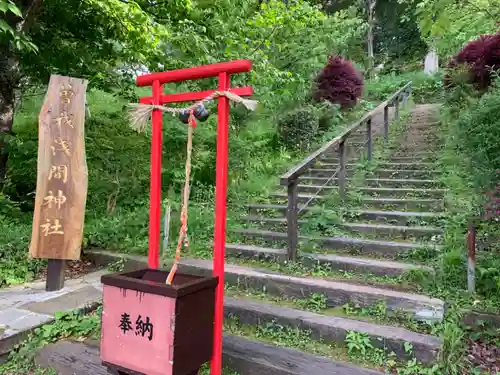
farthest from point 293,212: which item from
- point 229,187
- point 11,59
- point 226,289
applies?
point 11,59

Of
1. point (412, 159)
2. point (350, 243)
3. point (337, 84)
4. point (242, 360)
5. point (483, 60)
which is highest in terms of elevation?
point (337, 84)

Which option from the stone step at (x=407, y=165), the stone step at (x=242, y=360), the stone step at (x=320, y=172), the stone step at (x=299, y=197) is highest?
the stone step at (x=407, y=165)

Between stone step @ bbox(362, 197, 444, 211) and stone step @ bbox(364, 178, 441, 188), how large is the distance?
0.60 metres

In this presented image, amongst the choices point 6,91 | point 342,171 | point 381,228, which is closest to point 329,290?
point 381,228

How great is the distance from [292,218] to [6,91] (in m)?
4.23

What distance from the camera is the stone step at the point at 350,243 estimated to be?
3.95 m

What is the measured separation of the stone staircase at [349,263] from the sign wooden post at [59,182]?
48.5 inches

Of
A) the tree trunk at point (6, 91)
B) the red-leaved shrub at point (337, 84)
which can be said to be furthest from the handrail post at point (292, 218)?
the red-leaved shrub at point (337, 84)

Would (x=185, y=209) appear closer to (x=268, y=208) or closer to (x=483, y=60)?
(x=268, y=208)

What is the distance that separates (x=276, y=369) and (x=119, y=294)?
1.16m

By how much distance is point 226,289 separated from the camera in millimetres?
3768

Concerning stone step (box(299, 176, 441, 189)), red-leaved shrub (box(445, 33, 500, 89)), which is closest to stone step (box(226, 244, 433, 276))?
stone step (box(299, 176, 441, 189))

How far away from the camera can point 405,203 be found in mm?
4922

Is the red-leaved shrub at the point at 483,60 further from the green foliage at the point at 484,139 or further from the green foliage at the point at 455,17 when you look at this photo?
the green foliage at the point at 484,139
